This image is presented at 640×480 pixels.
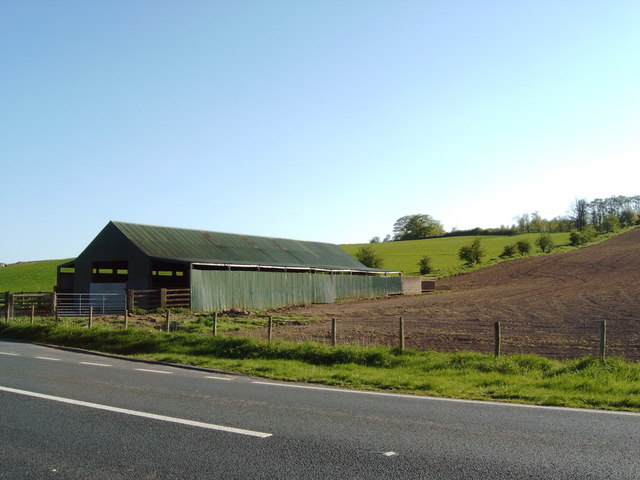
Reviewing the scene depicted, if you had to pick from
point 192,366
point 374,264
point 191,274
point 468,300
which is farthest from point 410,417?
point 374,264

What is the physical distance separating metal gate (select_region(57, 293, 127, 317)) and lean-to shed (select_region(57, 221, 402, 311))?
1025mm

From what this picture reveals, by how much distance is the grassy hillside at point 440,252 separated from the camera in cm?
7913

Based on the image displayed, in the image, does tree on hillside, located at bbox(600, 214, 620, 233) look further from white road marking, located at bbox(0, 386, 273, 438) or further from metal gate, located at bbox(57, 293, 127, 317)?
white road marking, located at bbox(0, 386, 273, 438)

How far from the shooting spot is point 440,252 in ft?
321

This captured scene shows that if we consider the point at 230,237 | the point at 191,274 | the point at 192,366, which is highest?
the point at 230,237

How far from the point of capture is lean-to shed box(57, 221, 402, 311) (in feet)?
110

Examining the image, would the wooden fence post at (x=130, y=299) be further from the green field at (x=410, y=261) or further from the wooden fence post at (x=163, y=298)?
the green field at (x=410, y=261)

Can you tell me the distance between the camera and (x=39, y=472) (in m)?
5.32

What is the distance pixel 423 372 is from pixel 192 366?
5.41m

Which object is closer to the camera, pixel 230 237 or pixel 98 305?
pixel 98 305

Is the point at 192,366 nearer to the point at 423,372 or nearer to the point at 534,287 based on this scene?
the point at 423,372

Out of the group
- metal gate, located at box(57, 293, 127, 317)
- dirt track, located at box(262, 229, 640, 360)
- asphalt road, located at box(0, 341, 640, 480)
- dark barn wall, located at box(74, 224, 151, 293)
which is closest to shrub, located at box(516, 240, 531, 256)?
dirt track, located at box(262, 229, 640, 360)

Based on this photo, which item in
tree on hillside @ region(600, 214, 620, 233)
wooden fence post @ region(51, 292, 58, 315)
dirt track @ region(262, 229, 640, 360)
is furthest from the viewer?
tree on hillside @ region(600, 214, 620, 233)

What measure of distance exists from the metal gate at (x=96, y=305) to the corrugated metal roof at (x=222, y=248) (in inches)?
124
